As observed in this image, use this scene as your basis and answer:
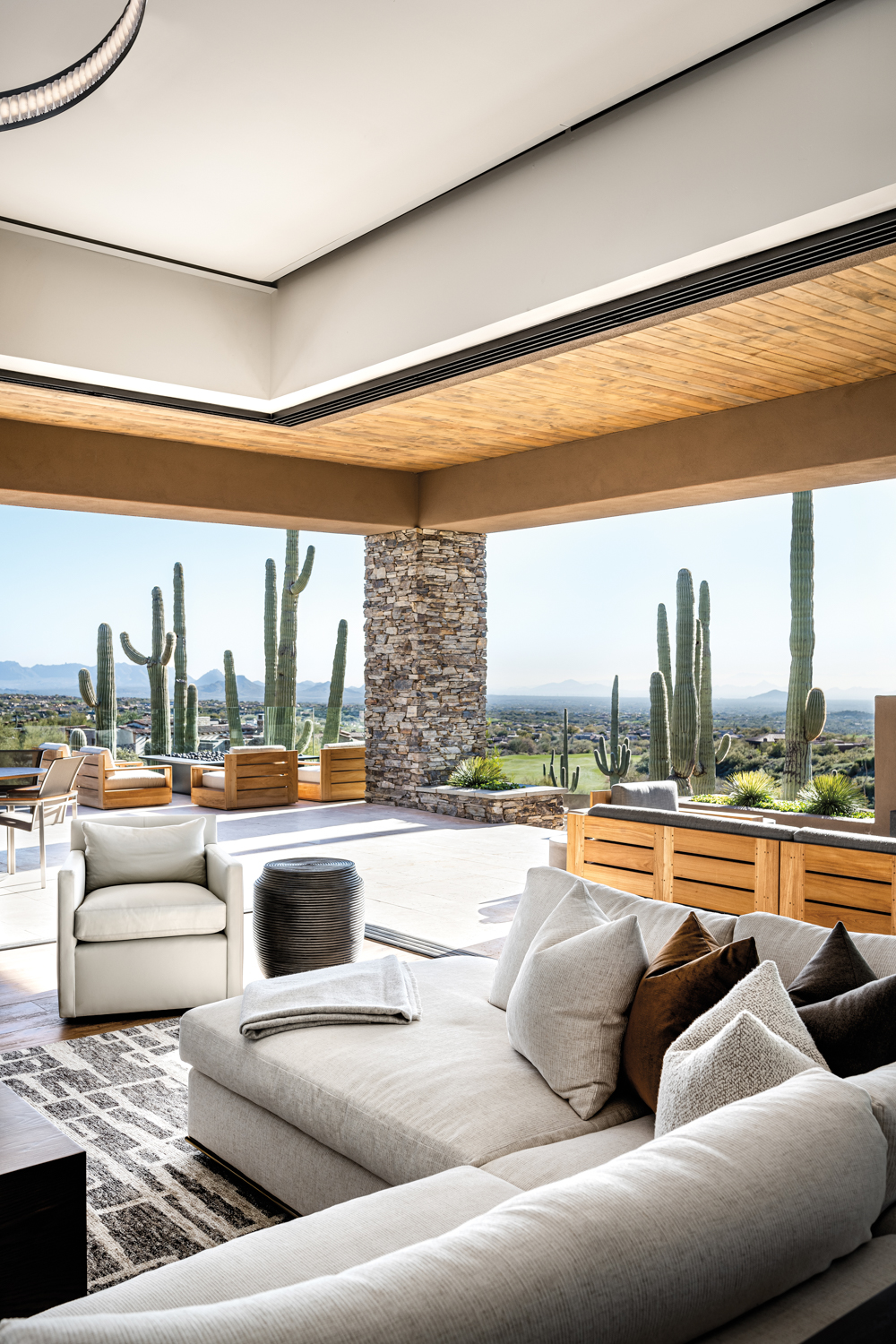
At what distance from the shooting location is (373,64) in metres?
3.69

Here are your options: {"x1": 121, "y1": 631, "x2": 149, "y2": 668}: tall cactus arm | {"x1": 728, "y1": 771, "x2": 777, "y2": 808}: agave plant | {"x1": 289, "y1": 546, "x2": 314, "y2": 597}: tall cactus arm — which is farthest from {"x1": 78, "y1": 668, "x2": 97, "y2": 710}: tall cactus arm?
{"x1": 728, "y1": 771, "x2": 777, "y2": 808}: agave plant

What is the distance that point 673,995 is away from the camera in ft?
7.14

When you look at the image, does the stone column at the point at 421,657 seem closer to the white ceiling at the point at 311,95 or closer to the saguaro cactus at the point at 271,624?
the saguaro cactus at the point at 271,624

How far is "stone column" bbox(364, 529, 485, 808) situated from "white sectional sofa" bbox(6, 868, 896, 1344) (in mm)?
7928

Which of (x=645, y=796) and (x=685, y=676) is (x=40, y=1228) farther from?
(x=685, y=676)

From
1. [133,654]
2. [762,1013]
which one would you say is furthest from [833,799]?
[133,654]

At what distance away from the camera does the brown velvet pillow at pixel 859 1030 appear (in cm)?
177

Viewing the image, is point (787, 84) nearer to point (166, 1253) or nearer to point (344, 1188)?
point (344, 1188)

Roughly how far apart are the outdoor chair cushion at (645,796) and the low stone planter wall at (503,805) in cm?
287

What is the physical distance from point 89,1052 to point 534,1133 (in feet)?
7.09

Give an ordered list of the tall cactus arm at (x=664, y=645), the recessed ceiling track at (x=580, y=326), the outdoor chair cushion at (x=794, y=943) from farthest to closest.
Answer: the tall cactus arm at (x=664, y=645) < the recessed ceiling track at (x=580, y=326) < the outdoor chair cushion at (x=794, y=943)

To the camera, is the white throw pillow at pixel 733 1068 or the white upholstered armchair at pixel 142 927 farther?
the white upholstered armchair at pixel 142 927

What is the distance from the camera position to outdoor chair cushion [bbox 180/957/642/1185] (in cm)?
216

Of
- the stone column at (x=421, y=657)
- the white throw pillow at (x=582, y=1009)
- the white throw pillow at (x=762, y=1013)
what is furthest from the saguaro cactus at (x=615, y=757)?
the white throw pillow at (x=762, y=1013)
